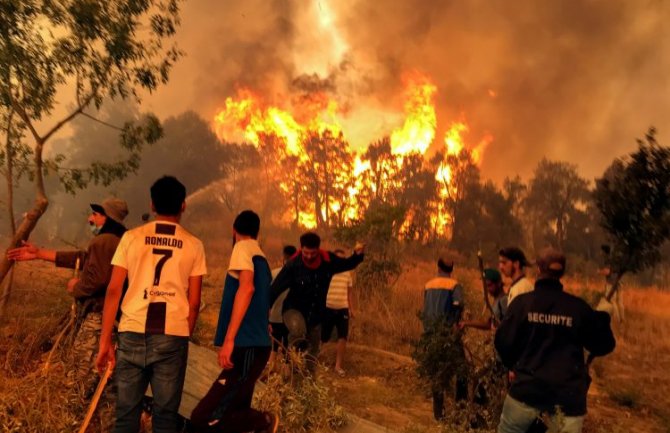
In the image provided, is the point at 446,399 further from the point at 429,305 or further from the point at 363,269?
the point at 363,269

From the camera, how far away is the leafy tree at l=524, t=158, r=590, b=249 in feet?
148

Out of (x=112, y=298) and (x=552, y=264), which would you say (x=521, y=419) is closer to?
(x=552, y=264)

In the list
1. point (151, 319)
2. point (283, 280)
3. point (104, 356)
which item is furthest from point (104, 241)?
point (283, 280)

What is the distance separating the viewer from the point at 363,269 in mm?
14383

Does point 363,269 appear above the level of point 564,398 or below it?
above

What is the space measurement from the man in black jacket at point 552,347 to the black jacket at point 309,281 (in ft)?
8.48

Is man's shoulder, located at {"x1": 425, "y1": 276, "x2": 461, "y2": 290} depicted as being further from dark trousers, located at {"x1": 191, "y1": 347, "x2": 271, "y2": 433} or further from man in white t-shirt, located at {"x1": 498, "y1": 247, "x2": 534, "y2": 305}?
dark trousers, located at {"x1": 191, "y1": 347, "x2": 271, "y2": 433}

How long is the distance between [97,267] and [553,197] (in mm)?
47672

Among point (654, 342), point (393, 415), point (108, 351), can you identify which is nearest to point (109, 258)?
point (108, 351)

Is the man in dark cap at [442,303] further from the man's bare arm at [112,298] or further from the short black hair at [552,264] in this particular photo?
the man's bare arm at [112,298]

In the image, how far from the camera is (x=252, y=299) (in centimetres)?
382


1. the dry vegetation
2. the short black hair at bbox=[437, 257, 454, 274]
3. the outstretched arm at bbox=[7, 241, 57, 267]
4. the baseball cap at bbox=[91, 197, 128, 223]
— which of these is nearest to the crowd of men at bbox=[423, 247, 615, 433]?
the dry vegetation

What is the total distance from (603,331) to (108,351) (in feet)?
10.7

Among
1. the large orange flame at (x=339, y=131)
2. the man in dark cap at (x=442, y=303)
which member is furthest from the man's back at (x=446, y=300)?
the large orange flame at (x=339, y=131)
